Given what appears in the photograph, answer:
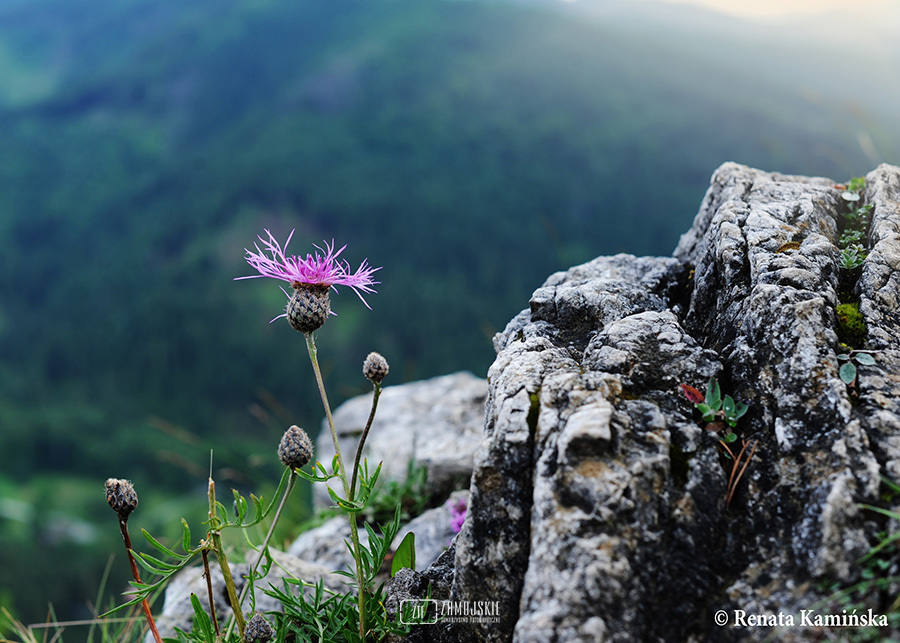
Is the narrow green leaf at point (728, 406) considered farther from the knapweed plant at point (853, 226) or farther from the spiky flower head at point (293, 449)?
the spiky flower head at point (293, 449)

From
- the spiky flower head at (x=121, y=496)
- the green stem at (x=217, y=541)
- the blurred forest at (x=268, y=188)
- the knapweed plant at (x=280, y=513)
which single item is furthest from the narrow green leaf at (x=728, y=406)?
the blurred forest at (x=268, y=188)

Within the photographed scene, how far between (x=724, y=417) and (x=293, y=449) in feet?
6.12

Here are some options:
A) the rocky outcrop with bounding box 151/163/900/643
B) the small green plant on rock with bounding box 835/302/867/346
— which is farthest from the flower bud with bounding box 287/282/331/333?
the small green plant on rock with bounding box 835/302/867/346

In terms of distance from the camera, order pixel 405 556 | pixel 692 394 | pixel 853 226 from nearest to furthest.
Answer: pixel 692 394, pixel 405 556, pixel 853 226

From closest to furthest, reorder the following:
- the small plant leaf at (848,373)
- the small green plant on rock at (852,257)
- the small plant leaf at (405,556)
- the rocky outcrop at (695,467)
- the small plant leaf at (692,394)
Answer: the rocky outcrop at (695,467) < the small plant leaf at (848,373) < the small plant leaf at (692,394) < the small green plant on rock at (852,257) < the small plant leaf at (405,556)

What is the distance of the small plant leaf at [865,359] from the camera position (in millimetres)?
2277

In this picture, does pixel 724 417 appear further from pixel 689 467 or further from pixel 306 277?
pixel 306 277

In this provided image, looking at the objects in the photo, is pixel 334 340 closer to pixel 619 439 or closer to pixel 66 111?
pixel 619 439

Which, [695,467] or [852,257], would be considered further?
[852,257]

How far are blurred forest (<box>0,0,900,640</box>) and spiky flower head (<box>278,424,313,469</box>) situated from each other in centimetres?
3723

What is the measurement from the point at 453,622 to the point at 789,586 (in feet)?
4.28

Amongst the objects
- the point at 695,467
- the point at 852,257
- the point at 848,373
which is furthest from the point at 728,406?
the point at 852,257
